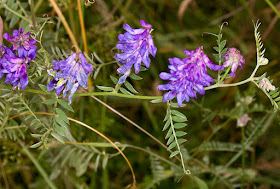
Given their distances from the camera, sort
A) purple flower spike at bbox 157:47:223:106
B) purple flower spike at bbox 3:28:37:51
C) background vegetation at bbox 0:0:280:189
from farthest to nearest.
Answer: background vegetation at bbox 0:0:280:189, purple flower spike at bbox 3:28:37:51, purple flower spike at bbox 157:47:223:106

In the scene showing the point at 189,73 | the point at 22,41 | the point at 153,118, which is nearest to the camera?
the point at 189,73

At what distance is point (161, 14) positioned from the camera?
9.07 feet

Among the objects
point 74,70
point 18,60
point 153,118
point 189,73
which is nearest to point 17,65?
point 18,60

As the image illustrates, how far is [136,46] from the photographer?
4.08 feet

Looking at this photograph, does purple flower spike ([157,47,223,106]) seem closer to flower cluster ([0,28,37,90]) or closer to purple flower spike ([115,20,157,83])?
purple flower spike ([115,20,157,83])

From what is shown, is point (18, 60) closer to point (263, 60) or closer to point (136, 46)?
point (136, 46)

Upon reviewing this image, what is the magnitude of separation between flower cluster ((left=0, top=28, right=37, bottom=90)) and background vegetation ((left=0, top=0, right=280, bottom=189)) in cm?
41

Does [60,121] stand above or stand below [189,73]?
below

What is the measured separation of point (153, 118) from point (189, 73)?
3.71 ft

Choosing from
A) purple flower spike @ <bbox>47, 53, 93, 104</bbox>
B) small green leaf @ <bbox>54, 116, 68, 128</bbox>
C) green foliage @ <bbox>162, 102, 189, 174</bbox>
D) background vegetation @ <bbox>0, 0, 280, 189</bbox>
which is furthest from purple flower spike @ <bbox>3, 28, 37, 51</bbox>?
green foliage @ <bbox>162, 102, 189, 174</bbox>

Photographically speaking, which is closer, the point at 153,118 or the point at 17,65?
the point at 17,65

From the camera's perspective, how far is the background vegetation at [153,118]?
1941mm

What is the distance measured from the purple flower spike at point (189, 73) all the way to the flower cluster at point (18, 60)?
46cm

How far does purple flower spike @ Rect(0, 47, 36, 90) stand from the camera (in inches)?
49.2
